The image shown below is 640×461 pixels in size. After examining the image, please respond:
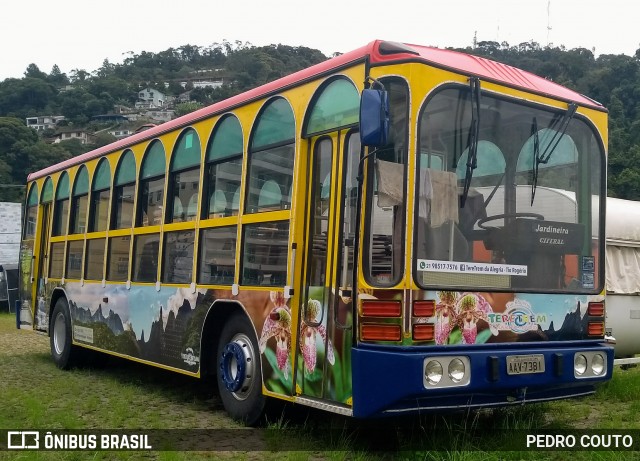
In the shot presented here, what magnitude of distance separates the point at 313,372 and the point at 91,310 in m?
5.07

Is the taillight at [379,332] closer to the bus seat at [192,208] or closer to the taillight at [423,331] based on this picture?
the taillight at [423,331]

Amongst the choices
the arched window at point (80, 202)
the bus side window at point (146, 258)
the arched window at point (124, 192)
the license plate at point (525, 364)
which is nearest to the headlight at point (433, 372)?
the license plate at point (525, 364)

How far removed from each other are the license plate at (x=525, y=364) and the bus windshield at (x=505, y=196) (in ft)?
1.65

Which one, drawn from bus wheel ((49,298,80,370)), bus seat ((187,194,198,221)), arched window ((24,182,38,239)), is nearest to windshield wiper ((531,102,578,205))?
bus seat ((187,194,198,221))

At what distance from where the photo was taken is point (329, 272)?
→ 18.1 feet

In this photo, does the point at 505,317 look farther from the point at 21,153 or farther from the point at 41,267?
the point at 21,153

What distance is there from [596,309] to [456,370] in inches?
68.2

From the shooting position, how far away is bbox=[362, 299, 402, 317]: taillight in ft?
16.3

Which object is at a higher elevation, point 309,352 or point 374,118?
point 374,118

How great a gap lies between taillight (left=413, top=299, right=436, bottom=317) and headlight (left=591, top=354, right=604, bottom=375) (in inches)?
65.1

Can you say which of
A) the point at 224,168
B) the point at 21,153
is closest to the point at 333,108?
the point at 224,168

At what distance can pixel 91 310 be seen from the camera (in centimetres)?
975

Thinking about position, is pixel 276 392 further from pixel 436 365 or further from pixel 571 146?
pixel 571 146

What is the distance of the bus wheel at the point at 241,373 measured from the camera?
631cm
